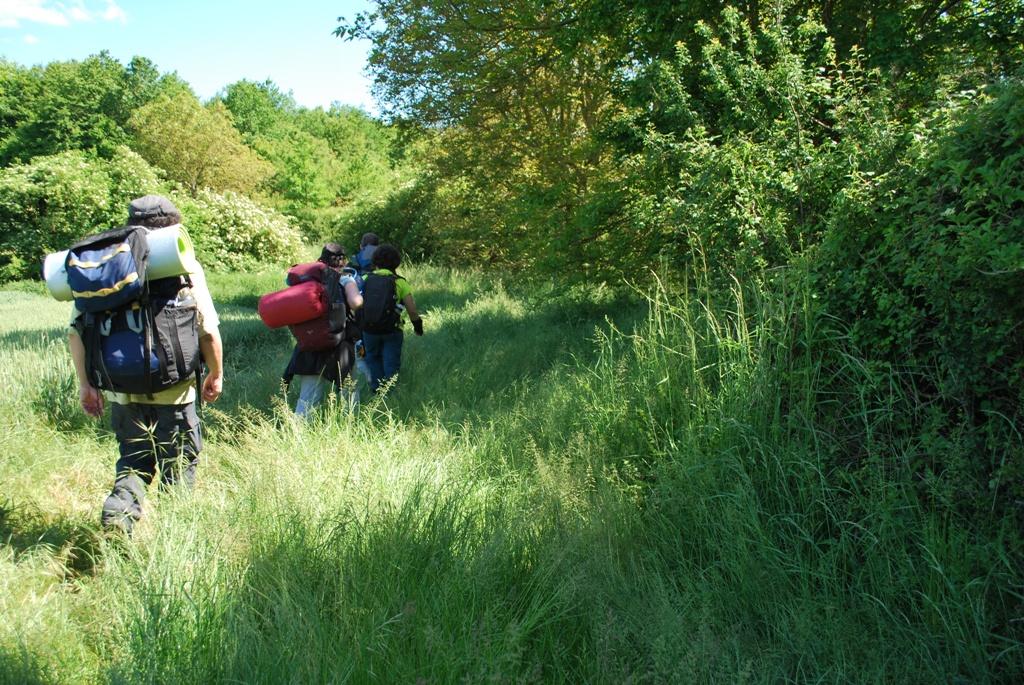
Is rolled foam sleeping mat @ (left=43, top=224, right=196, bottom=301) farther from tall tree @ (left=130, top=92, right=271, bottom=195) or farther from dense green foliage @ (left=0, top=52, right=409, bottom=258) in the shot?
tall tree @ (left=130, top=92, right=271, bottom=195)

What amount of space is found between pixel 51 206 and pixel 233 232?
18.0 feet

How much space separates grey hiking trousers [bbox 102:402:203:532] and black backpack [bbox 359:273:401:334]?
3.12 m

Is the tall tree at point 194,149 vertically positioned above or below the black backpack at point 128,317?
above

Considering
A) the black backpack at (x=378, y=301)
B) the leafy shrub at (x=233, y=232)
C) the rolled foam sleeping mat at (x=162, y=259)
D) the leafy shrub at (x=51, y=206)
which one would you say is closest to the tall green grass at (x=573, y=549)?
the rolled foam sleeping mat at (x=162, y=259)

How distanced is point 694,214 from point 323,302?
309 centimetres

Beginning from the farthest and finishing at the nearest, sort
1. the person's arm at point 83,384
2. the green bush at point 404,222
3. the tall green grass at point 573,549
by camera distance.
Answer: the green bush at point 404,222 < the person's arm at point 83,384 < the tall green grass at point 573,549

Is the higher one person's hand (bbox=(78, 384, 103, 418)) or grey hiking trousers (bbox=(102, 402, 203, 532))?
person's hand (bbox=(78, 384, 103, 418))

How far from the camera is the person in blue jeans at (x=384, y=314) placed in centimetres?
729

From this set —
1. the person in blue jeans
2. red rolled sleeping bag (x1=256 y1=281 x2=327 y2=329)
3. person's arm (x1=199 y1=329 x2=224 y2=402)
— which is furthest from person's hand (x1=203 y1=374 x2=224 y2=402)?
the person in blue jeans

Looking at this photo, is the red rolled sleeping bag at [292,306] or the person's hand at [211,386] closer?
the person's hand at [211,386]

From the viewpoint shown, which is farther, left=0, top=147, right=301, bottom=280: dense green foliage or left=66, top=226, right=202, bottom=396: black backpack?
left=0, top=147, right=301, bottom=280: dense green foliage

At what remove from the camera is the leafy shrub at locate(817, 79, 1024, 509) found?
306 centimetres

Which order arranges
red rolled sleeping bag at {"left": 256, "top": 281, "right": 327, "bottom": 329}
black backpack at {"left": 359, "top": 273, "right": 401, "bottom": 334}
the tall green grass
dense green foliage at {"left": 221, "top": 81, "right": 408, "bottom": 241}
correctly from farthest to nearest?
1. dense green foliage at {"left": 221, "top": 81, "right": 408, "bottom": 241}
2. black backpack at {"left": 359, "top": 273, "right": 401, "bottom": 334}
3. red rolled sleeping bag at {"left": 256, "top": 281, "right": 327, "bottom": 329}
4. the tall green grass

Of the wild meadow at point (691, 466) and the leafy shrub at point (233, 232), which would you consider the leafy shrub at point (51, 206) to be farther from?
the wild meadow at point (691, 466)
